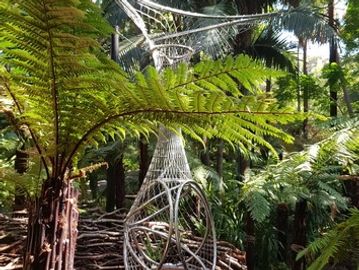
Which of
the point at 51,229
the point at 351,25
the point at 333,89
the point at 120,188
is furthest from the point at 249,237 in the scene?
the point at 351,25

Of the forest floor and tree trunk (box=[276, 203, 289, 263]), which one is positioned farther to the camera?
tree trunk (box=[276, 203, 289, 263])

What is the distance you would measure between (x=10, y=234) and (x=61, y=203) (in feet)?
4.54

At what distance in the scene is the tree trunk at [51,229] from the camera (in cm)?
99

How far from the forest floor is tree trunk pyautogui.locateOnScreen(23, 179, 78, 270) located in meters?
1.04

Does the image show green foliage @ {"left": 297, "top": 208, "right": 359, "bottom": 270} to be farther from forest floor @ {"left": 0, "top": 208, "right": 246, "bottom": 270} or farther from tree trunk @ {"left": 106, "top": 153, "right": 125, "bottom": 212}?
tree trunk @ {"left": 106, "top": 153, "right": 125, "bottom": 212}

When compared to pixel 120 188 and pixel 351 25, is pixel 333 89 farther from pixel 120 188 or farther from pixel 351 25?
pixel 120 188

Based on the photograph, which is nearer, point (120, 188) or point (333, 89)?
point (120, 188)

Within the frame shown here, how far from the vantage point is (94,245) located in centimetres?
233

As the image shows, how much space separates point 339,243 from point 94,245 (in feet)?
4.28

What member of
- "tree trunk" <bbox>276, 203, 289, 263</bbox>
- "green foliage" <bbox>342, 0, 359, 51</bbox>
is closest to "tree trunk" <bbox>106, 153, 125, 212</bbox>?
"tree trunk" <bbox>276, 203, 289, 263</bbox>

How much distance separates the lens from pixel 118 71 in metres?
1.07

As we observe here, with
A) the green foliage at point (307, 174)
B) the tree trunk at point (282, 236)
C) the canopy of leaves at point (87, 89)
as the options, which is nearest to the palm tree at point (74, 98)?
the canopy of leaves at point (87, 89)

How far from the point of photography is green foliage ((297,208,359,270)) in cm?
187

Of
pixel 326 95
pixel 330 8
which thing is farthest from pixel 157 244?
pixel 330 8
